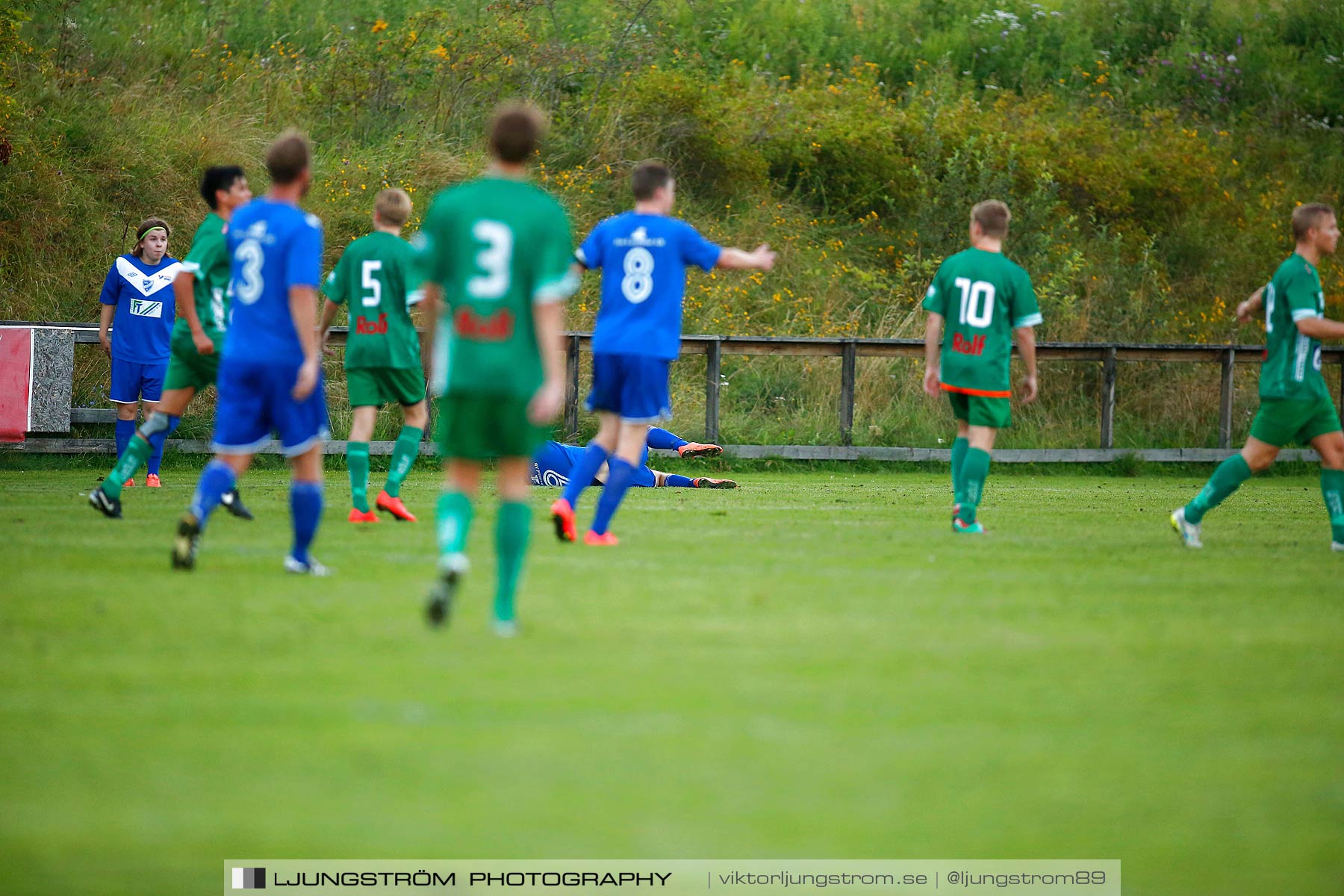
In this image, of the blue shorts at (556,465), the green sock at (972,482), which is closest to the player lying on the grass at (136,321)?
the blue shorts at (556,465)

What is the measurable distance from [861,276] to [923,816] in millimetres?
19320

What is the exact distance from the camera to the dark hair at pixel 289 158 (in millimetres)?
6844

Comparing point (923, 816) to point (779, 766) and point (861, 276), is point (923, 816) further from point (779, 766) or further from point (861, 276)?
point (861, 276)

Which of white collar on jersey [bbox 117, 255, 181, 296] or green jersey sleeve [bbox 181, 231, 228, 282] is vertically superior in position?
white collar on jersey [bbox 117, 255, 181, 296]

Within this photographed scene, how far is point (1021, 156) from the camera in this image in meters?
24.0

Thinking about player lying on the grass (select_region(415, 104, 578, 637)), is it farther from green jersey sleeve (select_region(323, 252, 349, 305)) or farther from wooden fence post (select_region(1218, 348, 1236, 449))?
wooden fence post (select_region(1218, 348, 1236, 449))

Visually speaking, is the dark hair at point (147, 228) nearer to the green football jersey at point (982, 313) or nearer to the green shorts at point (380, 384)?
the green shorts at point (380, 384)

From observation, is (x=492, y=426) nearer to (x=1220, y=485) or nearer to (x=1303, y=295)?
(x=1220, y=485)

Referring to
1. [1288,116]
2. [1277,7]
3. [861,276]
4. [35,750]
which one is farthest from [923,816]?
[1277,7]

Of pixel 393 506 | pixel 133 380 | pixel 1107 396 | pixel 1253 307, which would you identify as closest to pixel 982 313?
pixel 1253 307

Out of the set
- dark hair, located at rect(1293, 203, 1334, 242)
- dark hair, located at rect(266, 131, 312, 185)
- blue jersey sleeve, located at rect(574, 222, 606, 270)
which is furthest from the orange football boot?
dark hair, located at rect(1293, 203, 1334, 242)

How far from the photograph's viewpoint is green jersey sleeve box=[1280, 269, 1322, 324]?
29.2ft

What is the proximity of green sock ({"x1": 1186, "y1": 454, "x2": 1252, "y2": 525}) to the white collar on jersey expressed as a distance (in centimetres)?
902

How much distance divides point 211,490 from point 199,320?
269 centimetres
